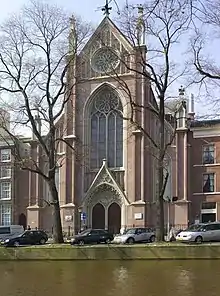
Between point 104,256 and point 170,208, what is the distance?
34.5 m

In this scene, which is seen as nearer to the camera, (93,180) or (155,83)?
(155,83)

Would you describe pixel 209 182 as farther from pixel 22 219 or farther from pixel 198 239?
pixel 198 239

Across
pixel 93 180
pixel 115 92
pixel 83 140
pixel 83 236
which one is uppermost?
pixel 115 92

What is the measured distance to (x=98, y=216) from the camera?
6762 centimetres

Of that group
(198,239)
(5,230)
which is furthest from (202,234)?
(5,230)

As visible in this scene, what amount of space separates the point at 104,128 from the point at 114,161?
4012 mm

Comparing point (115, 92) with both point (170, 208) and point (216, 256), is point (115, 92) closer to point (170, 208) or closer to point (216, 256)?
point (170, 208)

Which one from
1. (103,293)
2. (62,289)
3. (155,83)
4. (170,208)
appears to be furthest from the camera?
(170,208)

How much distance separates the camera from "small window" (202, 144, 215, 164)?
7000 cm

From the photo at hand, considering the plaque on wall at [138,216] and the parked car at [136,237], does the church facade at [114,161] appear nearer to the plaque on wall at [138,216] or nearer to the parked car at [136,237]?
the plaque on wall at [138,216]

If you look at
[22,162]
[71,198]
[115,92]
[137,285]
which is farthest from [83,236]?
[137,285]

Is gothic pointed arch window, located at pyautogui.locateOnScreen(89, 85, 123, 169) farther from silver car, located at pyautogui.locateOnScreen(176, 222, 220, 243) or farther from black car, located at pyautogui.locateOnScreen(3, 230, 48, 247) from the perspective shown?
silver car, located at pyautogui.locateOnScreen(176, 222, 220, 243)

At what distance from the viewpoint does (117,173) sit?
66250 mm

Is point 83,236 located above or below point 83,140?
below
